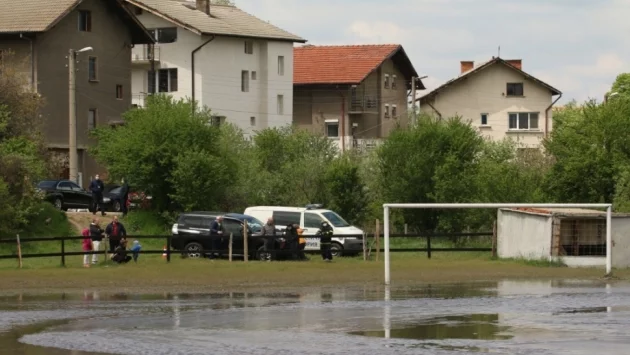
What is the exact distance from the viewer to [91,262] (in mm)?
45125

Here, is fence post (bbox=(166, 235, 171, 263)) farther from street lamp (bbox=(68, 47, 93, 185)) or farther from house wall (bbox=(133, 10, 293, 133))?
house wall (bbox=(133, 10, 293, 133))

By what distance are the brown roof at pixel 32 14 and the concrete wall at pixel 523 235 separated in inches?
1268

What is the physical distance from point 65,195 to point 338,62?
136 ft

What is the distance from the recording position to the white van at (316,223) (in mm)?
50000

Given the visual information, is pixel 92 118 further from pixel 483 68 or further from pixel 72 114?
pixel 483 68

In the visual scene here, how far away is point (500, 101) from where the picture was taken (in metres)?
102

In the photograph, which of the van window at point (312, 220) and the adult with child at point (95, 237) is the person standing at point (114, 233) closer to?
the adult with child at point (95, 237)

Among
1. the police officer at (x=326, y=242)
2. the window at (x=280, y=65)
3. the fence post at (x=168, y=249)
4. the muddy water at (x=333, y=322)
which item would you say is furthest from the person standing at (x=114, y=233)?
the window at (x=280, y=65)

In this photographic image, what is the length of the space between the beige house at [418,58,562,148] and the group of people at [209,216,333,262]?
5394 cm

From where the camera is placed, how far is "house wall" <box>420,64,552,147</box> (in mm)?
101062

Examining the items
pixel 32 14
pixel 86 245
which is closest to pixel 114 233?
pixel 86 245

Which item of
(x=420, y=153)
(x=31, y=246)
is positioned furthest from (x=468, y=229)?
(x=31, y=246)

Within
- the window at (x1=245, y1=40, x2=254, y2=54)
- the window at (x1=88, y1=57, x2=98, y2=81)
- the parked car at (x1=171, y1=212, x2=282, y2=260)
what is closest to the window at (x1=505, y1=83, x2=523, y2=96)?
the window at (x1=245, y1=40, x2=254, y2=54)

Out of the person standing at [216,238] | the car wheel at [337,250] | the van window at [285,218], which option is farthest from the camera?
the van window at [285,218]
